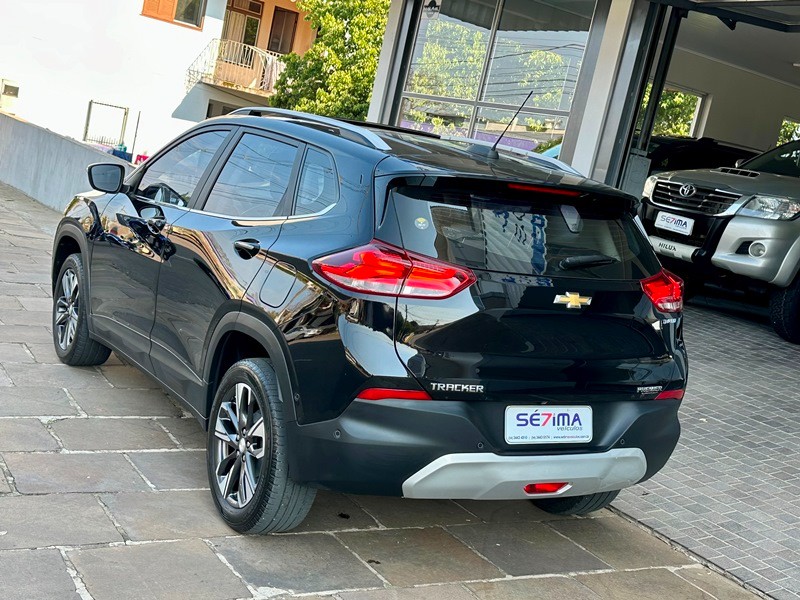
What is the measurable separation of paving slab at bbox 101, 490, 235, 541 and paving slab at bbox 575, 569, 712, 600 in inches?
58.5

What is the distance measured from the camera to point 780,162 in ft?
36.7

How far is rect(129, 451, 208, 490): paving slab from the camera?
463 centimetres

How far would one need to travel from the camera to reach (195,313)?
4.57 metres

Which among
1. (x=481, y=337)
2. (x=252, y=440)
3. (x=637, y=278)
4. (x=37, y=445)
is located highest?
(x=637, y=278)

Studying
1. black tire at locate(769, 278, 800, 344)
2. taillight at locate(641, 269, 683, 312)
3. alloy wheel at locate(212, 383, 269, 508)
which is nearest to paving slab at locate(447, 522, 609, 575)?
alloy wheel at locate(212, 383, 269, 508)

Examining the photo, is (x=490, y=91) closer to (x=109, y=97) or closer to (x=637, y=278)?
(x=637, y=278)

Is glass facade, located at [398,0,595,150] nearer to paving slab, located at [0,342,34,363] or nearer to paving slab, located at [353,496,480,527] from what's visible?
paving slab, located at [0,342,34,363]

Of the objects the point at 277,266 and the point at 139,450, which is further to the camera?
the point at 139,450

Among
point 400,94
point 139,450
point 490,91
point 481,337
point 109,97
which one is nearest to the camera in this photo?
point 481,337

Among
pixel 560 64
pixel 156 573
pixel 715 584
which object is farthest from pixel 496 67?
pixel 156 573

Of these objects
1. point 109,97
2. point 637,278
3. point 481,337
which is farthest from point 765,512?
point 109,97

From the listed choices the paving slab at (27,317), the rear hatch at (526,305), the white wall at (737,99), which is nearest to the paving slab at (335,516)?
the rear hatch at (526,305)

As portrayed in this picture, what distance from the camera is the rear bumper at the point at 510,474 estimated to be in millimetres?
3705

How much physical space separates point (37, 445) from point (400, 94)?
10268mm
